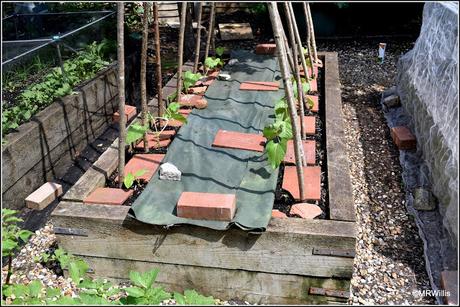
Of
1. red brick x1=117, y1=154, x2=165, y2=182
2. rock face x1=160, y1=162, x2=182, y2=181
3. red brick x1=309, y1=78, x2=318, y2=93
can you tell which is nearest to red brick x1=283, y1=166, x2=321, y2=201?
rock face x1=160, y1=162, x2=182, y2=181

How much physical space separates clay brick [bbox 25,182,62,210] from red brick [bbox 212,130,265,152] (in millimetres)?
1326

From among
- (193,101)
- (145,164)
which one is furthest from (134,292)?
(193,101)

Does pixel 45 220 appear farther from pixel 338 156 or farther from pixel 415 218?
pixel 415 218

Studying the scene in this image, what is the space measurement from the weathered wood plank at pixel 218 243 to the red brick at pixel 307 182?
0.39 metres

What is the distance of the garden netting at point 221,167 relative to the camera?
2422 millimetres

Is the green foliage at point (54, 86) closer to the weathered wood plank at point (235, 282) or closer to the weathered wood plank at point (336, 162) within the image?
the weathered wood plank at point (235, 282)

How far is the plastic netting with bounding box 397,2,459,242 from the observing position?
2753 mm

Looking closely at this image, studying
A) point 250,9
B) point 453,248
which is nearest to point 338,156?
point 453,248

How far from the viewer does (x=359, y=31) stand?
7.61 m

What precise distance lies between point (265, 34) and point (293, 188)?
5.70 meters

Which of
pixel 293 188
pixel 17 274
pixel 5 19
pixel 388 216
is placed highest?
pixel 5 19

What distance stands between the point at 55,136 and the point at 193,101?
1.21m

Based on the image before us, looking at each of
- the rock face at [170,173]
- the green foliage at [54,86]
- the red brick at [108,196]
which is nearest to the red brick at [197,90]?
the green foliage at [54,86]

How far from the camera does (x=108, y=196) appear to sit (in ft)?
8.96
